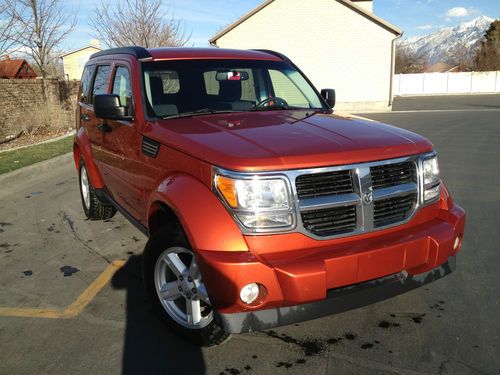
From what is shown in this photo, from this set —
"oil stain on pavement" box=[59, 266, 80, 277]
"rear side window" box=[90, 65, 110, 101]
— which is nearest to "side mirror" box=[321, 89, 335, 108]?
"rear side window" box=[90, 65, 110, 101]

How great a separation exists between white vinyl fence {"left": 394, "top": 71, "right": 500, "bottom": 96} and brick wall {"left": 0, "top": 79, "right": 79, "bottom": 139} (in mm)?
36430

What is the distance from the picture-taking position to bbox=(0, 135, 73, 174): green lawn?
882cm

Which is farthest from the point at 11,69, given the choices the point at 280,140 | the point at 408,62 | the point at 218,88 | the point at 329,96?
the point at 408,62

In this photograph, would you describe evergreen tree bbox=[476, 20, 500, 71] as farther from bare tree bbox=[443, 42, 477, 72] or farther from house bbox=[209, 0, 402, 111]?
house bbox=[209, 0, 402, 111]

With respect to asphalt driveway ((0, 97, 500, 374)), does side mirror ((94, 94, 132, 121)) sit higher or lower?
higher

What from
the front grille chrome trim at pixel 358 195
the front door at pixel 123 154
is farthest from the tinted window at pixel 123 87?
the front grille chrome trim at pixel 358 195

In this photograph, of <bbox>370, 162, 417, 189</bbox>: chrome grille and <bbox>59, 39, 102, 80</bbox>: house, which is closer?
<bbox>370, 162, 417, 189</bbox>: chrome grille

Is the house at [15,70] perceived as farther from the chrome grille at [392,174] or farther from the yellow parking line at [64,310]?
the chrome grille at [392,174]

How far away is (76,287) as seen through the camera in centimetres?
385

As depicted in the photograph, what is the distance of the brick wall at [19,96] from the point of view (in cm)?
1437

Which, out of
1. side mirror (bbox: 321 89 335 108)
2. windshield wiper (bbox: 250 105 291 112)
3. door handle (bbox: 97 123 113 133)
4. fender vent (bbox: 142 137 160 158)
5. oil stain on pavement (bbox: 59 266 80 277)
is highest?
side mirror (bbox: 321 89 335 108)

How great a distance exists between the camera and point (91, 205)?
18.2 feet

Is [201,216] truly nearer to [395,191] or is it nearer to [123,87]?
[395,191]

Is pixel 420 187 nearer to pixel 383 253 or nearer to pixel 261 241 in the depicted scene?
pixel 383 253
